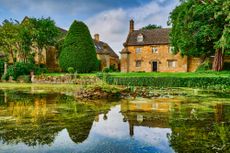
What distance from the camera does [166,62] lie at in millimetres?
52438

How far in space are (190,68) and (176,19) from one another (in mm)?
10902

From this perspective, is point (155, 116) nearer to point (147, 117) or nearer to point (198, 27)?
point (147, 117)

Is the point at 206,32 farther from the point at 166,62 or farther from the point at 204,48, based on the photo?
the point at 166,62

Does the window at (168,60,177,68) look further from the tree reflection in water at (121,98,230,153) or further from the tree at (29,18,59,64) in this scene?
the tree reflection in water at (121,98,230,153)

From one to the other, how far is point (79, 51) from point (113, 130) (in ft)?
118

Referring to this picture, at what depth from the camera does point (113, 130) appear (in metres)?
8.95

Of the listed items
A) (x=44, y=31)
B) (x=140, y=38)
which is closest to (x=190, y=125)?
(x=44, y=31)

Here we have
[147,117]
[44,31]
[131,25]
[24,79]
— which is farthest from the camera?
[131,25]

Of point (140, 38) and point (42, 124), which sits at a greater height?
point (140, 38)

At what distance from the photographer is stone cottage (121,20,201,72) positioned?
51344 millimetres

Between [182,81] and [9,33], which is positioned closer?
[182,81]

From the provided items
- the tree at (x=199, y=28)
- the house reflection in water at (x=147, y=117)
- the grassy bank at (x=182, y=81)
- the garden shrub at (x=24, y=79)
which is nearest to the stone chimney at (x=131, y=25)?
the tree at (x=199, y=28)

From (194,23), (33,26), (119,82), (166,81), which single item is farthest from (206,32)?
(33,26)

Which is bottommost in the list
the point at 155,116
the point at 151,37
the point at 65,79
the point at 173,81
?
the point at 155,116
